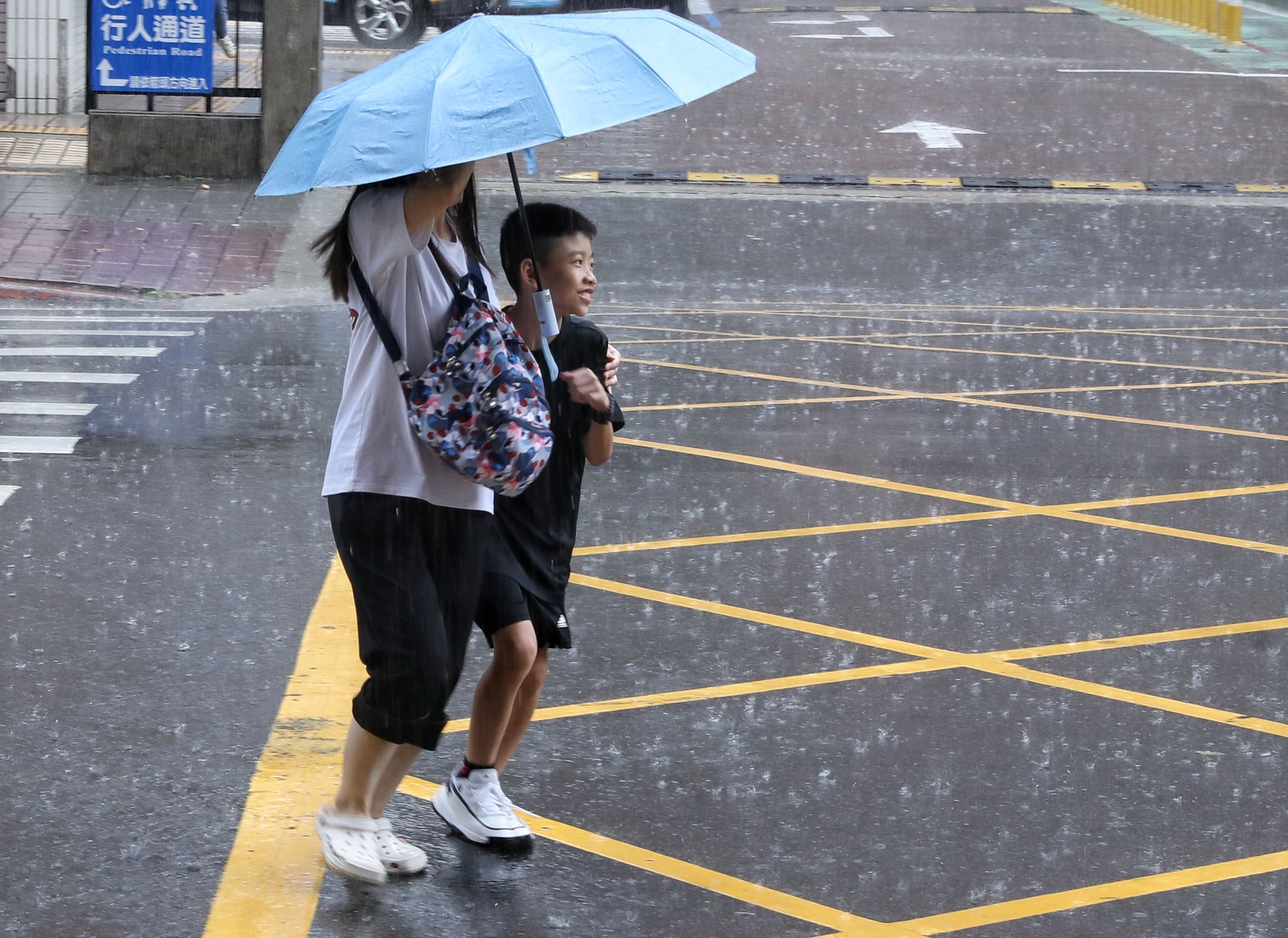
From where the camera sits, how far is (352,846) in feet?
12.7

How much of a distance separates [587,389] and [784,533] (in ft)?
10.5

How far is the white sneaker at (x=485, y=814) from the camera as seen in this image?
4.09m

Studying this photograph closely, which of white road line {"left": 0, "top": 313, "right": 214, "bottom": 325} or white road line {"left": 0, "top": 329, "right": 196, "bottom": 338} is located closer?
white road line {"left": 0, "top": 329, "right": 196, "bottom": 338}

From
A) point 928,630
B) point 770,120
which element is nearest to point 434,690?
point 928,630

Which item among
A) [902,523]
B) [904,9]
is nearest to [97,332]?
[902,523]

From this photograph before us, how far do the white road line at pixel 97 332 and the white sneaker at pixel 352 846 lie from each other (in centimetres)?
703

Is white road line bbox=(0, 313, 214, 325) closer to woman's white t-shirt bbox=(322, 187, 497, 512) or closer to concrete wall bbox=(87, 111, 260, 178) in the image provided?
concrete wall bbox=(87, 111, 260, 178)

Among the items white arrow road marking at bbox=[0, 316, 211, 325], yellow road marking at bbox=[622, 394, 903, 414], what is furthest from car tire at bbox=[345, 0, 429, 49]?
yellow road marking at bbox=[622, 394, 903, 414]

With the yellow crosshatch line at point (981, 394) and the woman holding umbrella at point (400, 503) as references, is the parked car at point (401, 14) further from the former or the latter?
the woman holding umbrella at point (400, 503)

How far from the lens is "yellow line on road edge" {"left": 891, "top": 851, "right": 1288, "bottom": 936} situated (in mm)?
3826

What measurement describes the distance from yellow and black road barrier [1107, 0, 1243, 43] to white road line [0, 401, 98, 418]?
2338 cm

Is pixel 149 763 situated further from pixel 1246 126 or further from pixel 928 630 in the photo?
pixel 1246 126

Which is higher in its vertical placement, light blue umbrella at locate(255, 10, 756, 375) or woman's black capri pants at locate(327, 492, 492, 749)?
light blue umbrella at locate(255, 10, 756, 375)

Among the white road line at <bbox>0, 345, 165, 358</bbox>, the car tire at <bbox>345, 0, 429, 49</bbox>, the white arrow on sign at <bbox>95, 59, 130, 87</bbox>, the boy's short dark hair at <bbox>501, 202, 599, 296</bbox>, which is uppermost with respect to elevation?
the boy's short dark hair at <bbox>501, 202, 599, 296</bbox>
